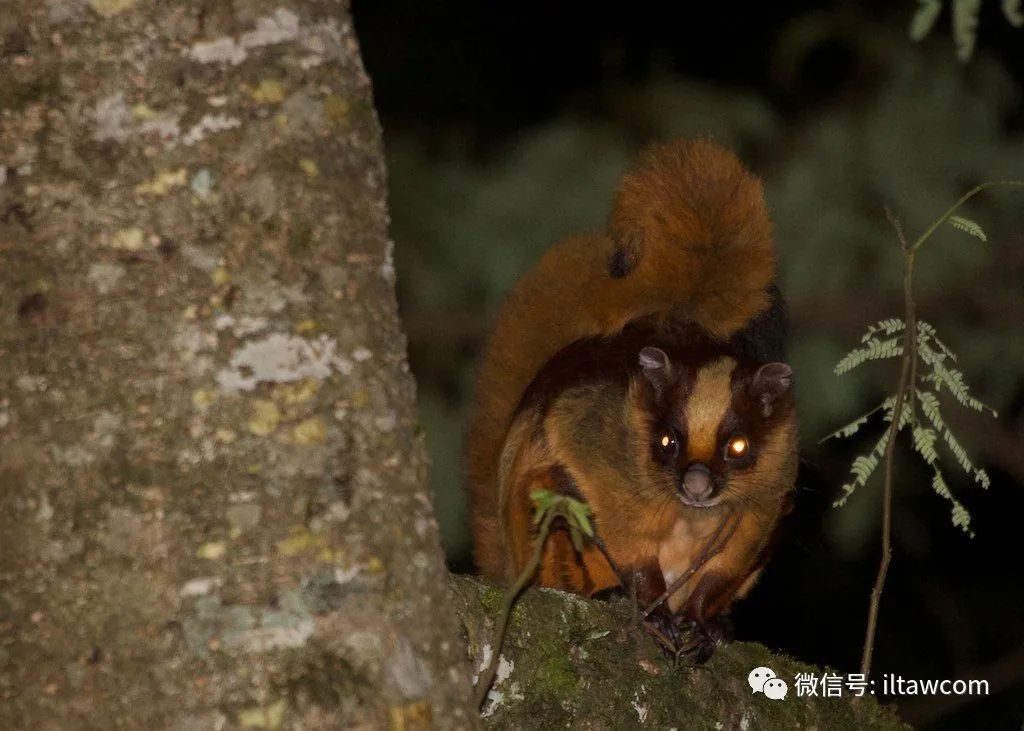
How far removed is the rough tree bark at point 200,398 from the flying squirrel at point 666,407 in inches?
79.1

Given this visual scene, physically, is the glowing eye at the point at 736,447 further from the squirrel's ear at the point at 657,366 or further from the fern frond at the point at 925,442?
the fern frond at the point at 925,442

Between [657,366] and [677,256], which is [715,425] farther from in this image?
[677,256]

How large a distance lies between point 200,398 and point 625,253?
2435 mm

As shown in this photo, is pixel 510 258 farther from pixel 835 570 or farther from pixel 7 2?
pixel 7 2

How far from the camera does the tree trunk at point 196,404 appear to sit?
55.3 inches

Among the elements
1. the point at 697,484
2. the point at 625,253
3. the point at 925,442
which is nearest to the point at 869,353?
the point at 925,442

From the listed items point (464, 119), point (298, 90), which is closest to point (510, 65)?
point (464, 119)

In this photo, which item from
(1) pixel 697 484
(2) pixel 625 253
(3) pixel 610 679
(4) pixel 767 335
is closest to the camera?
(3) pixel 610 679

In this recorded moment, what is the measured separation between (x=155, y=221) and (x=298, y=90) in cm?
22

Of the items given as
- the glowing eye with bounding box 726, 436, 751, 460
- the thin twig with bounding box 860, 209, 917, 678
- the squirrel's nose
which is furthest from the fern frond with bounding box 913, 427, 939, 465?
the glowing eye with bounding box 726, 436, 751, 460

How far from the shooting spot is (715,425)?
3592 mm

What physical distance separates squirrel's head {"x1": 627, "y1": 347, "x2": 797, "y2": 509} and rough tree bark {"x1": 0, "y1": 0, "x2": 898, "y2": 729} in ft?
6.76

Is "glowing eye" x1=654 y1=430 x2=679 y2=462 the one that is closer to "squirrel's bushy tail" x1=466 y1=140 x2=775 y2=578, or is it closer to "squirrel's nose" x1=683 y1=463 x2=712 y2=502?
"squirrel's nose" x1=683 y1=463 x2=712 y2=502

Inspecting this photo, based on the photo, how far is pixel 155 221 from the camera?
4.83 ft
